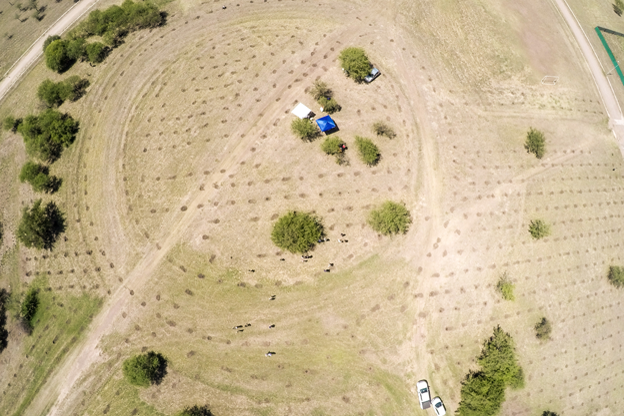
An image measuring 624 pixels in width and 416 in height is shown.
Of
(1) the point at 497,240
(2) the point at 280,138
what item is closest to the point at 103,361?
(2) the point at 280,138

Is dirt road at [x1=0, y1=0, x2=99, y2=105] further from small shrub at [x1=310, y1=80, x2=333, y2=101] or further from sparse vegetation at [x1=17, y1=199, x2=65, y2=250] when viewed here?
small shrub at [x1=310, y1=80, x2=333, y2=101]

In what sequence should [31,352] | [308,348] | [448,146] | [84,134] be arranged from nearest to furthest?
[308,348] < [31,352] < [448,146] < [84,134]

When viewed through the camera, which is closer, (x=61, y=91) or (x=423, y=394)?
(x=423, y=394)

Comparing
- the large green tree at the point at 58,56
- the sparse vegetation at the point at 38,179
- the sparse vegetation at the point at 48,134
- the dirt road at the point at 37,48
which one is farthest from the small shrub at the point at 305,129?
the dirt road at the point at 37,48

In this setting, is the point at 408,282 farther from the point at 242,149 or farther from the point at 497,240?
the point at 242,149

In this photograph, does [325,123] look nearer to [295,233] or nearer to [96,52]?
[295,233]

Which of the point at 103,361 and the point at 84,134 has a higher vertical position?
the point at 84,134

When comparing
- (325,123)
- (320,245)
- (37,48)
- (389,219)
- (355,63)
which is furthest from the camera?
(37,48)

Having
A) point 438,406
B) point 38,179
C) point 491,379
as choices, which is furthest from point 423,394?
point 38,179
